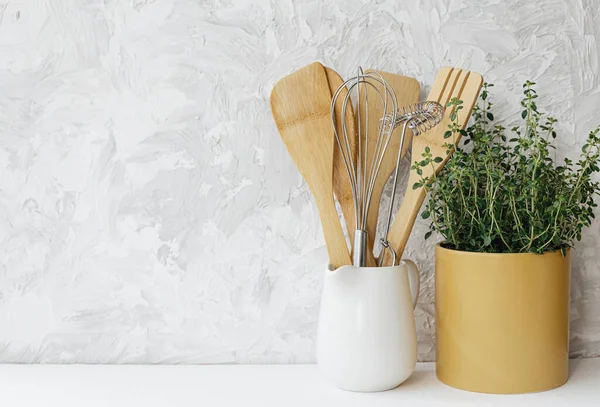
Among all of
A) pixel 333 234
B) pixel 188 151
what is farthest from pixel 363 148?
pixel 188 151

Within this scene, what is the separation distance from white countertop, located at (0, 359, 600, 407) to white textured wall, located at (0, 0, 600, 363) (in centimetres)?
→ 3

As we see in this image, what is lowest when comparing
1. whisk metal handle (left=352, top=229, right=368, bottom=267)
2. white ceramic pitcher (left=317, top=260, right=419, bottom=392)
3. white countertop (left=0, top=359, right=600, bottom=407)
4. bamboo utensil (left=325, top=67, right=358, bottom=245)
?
white countertop (left=0, top=359, right=600, bottom=407)

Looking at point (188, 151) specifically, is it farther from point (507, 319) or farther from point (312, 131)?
point (507, 319)

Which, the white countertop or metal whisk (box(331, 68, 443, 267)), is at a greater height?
metal whisk (box(331, 68, 443, 267))

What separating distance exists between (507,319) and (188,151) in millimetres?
467

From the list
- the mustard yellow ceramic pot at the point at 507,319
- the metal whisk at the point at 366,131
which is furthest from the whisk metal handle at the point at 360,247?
the mustard yellow ceramic pot at the point at 507,319

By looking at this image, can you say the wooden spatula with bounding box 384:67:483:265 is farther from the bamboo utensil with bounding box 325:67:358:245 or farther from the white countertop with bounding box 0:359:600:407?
the white countertop with bounding box 0:359:600:407

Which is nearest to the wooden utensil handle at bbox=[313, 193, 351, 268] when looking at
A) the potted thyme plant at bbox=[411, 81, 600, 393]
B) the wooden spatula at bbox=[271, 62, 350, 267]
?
the wooden spatula at bbox=[271, 62, 350, 267]

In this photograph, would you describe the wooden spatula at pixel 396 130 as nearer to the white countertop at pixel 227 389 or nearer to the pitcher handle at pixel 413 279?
the pitcher handle at pixel 413 279

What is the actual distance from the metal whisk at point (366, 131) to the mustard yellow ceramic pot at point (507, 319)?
12cm

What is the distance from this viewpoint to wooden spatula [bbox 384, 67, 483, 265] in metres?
0.81

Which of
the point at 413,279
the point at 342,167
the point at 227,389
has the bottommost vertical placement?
the point at 227,389

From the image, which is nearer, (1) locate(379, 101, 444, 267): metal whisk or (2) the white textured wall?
(1) locate(379, 101, 444, 267): metal whisk

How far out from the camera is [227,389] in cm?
81
